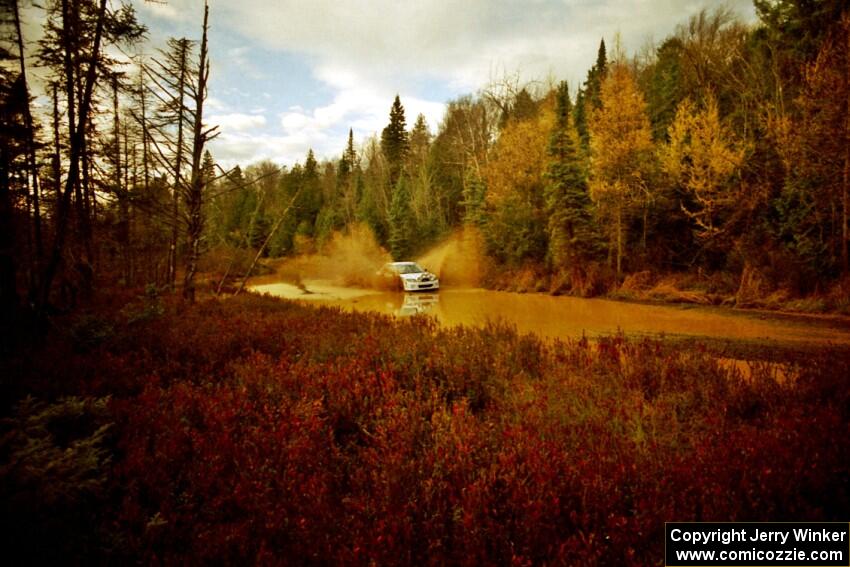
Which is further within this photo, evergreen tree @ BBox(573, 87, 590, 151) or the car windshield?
evergreen tree @ BBox(573, 87, 590, 151)

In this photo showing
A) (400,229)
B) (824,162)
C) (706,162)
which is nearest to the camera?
(824,162)

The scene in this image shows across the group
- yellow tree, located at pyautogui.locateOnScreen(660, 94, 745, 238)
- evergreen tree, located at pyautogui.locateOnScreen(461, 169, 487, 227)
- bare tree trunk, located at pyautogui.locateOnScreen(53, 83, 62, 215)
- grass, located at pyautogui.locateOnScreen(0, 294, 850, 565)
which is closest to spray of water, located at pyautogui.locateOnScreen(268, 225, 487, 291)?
evergreen tree, located at pyautogui.locateOnScreen(461, 169, 487, 227)

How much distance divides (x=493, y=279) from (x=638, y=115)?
1257 centimetres

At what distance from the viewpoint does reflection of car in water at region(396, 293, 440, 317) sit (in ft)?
55.7

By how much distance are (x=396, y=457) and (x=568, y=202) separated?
23.5 meters

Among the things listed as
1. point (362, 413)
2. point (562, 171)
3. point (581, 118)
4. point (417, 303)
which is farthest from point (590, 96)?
point (362, 413)

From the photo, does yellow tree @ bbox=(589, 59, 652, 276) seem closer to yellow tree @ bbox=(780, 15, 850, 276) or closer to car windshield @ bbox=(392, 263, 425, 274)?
yellow tree @ bbox=(780, 15, 850, 276)

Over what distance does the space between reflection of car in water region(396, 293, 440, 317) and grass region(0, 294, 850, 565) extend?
10.3m

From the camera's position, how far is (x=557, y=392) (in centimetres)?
552

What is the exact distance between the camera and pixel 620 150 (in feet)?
71.7

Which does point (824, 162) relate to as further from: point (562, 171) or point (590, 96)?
point (590, 96)

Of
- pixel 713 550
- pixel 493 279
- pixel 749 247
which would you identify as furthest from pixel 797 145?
pixel 713 550

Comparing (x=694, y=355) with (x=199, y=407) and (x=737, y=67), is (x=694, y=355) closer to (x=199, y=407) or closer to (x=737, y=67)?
(x=199, y=407)

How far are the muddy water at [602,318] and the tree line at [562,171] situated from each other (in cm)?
409
